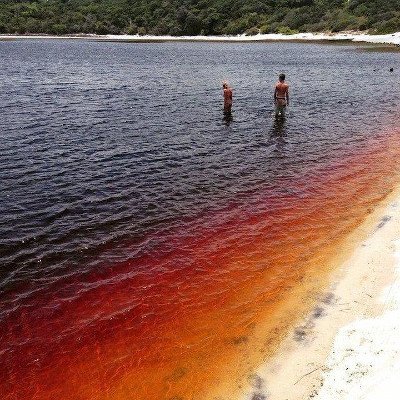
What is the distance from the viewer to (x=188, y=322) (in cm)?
1099

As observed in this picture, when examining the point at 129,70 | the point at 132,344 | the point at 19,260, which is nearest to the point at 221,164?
the point at 19,260

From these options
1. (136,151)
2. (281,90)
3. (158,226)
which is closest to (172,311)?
(158,226)

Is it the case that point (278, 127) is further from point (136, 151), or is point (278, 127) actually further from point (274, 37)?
point (274, 37)

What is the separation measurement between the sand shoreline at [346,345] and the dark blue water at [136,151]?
20.5ft

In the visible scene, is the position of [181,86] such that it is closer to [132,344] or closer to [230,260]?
[230,260]

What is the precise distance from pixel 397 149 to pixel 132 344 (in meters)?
20.6

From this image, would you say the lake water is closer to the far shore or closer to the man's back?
the man's back

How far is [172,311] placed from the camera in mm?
11375

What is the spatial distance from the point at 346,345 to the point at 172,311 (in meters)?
4.31

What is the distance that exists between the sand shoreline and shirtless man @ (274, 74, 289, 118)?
1879cm

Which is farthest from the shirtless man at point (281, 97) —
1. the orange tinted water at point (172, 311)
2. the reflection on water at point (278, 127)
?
the orange tinted water at point (172, 311)

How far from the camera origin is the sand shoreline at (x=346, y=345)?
27.2 ft

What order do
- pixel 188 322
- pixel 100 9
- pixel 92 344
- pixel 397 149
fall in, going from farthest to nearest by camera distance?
pixel 100 9
pixel 397 149
pixel 188 322
pixel 92 344

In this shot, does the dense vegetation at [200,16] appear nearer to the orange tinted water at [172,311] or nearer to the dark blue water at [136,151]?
the dark blue water at [136,151]
